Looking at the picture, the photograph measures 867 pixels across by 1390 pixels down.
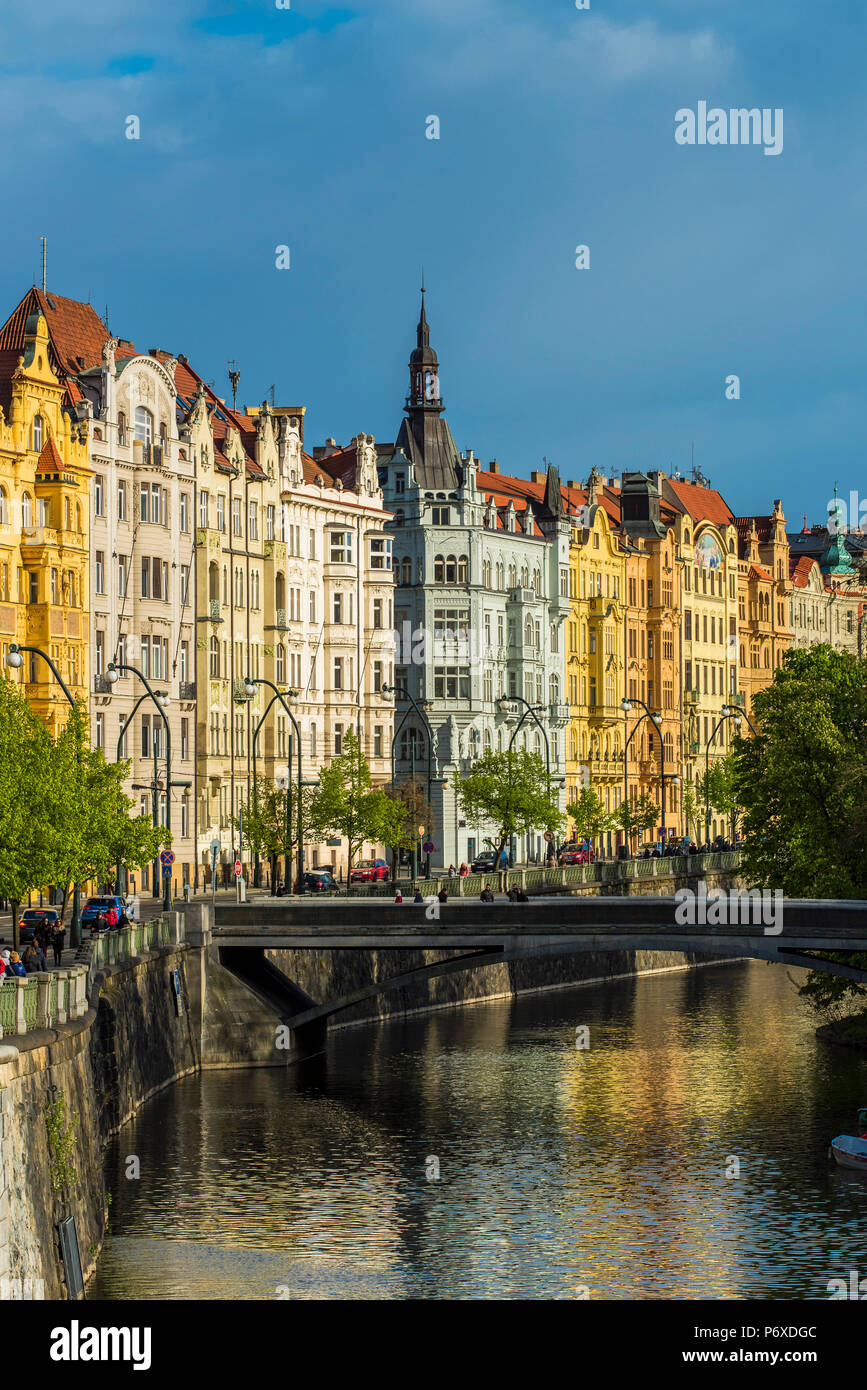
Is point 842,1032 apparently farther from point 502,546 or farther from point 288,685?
point 502,546

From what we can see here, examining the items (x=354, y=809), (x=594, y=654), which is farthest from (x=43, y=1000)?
(x=594, y=654)

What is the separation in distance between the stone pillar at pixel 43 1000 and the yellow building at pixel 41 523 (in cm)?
5278

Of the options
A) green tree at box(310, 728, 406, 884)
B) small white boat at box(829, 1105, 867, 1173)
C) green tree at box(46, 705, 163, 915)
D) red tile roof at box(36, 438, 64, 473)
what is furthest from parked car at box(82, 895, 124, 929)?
small white boat at box(829, 1105, 867, 1173)

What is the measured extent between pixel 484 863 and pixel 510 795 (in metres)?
6.97

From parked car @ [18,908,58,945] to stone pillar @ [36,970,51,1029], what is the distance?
988 inches

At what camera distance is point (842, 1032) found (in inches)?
3356

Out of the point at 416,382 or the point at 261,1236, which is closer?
the point at 261,1236

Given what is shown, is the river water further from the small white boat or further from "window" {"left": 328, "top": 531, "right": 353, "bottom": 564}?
"window" {"left": 328, "top": 531, "right": 353, "bottom": 564}

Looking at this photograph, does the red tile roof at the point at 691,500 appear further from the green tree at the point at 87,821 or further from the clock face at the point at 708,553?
the green tree at the point at 87,821

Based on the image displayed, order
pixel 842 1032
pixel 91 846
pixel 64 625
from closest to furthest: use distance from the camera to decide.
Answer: pixel 91 846
pixel 842 1032
pixel 64 625

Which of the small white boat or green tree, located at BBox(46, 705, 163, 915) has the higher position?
green tree, located at BBox(46, 705, 163, 915)

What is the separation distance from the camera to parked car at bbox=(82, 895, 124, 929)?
8081 cm
